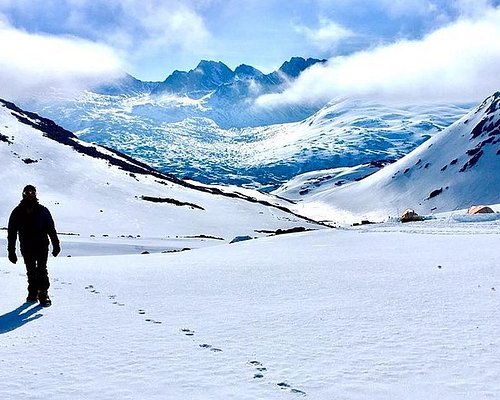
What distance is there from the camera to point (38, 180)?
9388cm

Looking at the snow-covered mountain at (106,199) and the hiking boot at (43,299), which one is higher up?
the snow-covered mountain at (106,199)

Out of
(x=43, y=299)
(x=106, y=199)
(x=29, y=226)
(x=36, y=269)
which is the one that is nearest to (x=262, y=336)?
(x=43, y=299)

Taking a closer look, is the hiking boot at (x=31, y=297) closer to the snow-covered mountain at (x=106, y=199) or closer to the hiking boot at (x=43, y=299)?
the hiking boot at (x=43, y=299)

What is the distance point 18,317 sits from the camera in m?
10.1


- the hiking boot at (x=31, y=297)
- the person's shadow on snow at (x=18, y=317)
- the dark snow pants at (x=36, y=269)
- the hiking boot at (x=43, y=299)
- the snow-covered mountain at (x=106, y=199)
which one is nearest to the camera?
the person's shadow on snow at (x=18, y=317)

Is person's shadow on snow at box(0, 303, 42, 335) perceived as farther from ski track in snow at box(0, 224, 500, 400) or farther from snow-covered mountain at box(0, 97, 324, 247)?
snow-covered mountain at box(0, 97, 324, 247)

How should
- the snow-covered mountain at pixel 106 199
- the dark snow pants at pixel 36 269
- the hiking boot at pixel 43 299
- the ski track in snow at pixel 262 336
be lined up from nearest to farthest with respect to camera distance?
the ski track in snow at pixel 262 336, the hiking boot at pixel 43 299, the dark snow pants at pixel 36 269, the snow-covered mountain at pixel 106 199

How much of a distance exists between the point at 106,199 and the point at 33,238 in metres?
83.4

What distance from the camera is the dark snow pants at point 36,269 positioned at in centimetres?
1153

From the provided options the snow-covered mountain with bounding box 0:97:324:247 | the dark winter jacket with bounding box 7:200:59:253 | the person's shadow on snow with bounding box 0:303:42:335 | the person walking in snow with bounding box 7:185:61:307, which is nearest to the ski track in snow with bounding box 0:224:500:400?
the person's shadow on snow with bounding box 0:303:42:335

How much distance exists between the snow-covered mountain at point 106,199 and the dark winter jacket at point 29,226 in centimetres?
5987

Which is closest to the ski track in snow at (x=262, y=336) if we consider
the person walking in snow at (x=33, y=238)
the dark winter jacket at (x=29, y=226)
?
the person walking in snow at (x=33, y=238)

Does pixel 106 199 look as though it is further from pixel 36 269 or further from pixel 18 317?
pixel 18 317

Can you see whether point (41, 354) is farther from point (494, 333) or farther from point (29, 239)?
point (494, 333)
